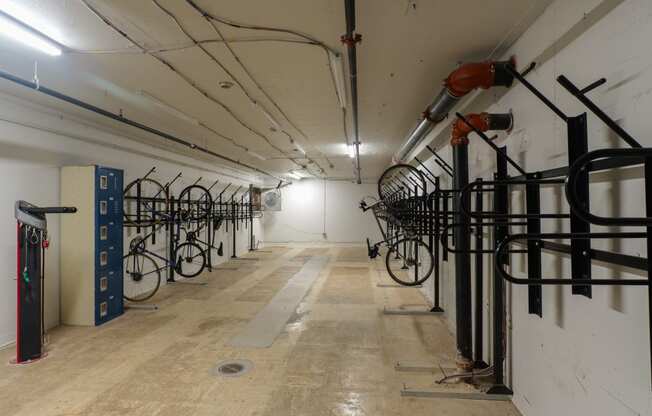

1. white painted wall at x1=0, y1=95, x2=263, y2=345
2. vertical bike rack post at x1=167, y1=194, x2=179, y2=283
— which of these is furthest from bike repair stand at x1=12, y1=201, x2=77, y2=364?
vertical bike rack post at x1=167, y1=194, x2=179, y2=283

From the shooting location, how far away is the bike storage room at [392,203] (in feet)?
4.32

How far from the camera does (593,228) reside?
140cm

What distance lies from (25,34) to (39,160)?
2.07m

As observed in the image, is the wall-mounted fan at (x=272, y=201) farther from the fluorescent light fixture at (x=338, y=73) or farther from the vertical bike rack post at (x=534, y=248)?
the vertical bike rack post at (x=534, y=248)

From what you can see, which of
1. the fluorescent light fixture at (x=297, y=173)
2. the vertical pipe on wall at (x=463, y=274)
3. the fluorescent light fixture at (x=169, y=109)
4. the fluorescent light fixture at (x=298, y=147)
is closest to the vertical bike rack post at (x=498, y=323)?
the vertical pipe on wall at (x=463, y=274)

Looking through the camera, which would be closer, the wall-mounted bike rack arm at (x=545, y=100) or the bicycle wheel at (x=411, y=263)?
the wall-mounted bike rack arm at (x=545, y=100)

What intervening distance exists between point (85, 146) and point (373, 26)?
397 centimetres

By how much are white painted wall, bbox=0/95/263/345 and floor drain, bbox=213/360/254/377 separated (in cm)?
226

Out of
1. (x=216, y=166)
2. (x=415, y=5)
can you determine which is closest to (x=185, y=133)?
(x=216, y=166)

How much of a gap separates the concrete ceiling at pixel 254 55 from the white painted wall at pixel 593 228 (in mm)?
397

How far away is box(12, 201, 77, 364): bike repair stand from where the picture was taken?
2.81m

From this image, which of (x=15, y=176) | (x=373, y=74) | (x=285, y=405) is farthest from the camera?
(x=15, y=176)

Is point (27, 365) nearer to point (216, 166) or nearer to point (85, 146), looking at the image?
point (85, 146)

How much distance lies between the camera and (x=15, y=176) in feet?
10.7
